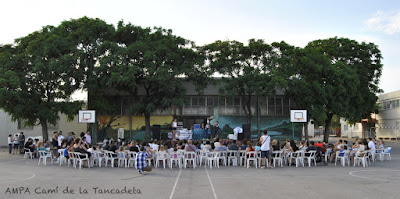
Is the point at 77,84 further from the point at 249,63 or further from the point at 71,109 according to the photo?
the point at 249,63

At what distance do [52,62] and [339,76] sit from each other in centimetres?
2484

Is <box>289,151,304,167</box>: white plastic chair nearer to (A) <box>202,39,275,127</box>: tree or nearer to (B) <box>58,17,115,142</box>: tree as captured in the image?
(A) <box>202,39,275,127</box>: tree

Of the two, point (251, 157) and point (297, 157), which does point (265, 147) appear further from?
point (297, 157)

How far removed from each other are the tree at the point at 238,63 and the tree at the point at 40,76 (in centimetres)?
1226

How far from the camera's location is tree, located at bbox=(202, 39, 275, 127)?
33.3 m

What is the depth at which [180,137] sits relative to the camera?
103 ft

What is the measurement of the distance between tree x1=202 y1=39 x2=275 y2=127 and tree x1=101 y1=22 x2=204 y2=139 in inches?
69.8

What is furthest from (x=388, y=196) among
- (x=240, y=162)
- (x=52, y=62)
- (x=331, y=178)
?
(x=52, y=62)

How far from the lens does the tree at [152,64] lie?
3042 cm

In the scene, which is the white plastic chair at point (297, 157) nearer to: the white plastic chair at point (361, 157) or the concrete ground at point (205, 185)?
the white plastic chair at point (361, 157)

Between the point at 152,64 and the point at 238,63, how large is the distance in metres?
8.45

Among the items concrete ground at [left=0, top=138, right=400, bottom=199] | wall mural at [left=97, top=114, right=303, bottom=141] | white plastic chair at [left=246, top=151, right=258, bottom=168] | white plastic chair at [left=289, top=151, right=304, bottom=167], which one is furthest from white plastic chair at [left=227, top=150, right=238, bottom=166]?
wall mural at [left=97, top=114, right=303, bottom=141]

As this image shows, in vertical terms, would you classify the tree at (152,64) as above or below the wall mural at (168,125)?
above

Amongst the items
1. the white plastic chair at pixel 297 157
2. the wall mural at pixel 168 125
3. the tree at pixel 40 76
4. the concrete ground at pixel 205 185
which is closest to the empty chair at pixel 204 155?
the concrete ground at pixel 205 185
